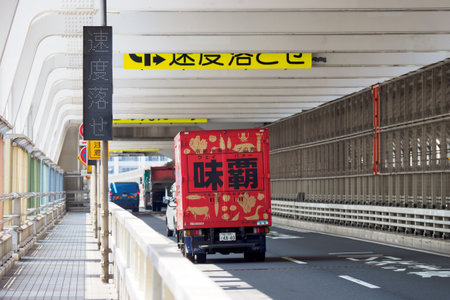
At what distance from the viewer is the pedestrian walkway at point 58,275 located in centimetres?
1199

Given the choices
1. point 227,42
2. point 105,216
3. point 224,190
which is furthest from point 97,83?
point 227,42

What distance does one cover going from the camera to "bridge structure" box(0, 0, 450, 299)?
16.1 metres

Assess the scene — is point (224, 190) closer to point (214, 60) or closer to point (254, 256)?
point (254, 256)

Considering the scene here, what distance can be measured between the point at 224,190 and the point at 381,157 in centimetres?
1016

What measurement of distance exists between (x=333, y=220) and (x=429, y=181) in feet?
30.2

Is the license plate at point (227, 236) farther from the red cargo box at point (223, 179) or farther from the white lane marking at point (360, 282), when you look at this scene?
the white lane marking at point (360, 282)

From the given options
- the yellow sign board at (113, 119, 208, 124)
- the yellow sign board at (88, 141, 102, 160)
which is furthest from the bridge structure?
the yellow sign board at (113, 119, 208, 124)

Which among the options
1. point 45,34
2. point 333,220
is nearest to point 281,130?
point 333,220

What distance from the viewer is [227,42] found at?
20.3 m

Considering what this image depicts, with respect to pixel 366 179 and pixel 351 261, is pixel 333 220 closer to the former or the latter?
pixel 366 179

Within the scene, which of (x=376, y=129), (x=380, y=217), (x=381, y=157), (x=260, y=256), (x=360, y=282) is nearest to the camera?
(x=360, y=282)

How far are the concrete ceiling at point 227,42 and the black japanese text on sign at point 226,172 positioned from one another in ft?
9.80

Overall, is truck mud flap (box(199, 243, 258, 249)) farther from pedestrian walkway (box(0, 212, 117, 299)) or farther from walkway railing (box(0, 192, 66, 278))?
walkway railing (box(0, 192, 66, 278))

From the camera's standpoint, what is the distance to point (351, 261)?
17.0 meters
